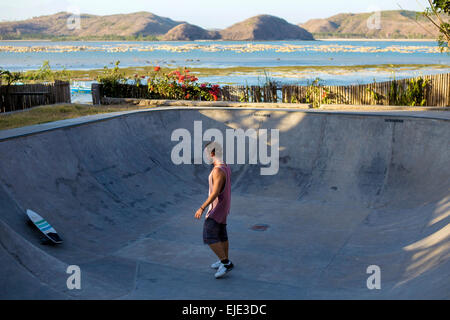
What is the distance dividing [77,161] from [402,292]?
7.30m

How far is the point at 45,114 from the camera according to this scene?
15977 millimetres

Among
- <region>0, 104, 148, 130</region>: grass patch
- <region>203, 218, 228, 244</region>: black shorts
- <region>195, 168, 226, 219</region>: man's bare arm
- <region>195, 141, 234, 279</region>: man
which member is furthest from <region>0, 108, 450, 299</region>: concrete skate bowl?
<region>0, 104, 148, 130</region>: grass patch

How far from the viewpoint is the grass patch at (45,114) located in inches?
548

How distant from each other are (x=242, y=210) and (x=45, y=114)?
9.42 meters

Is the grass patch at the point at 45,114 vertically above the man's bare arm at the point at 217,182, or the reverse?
the grass patch at the point at 45,114

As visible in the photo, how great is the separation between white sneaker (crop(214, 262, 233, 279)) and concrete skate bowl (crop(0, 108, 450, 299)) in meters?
0.12

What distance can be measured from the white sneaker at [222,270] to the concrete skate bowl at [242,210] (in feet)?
0.38

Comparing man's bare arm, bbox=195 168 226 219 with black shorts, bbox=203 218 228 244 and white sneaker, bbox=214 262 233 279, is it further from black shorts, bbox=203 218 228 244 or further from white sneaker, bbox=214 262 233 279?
white sneaker, bbox=214 262 233 279

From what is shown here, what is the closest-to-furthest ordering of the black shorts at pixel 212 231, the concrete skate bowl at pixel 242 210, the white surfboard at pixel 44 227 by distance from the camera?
the concrete skate bowl at pixel 242 210 < the black shorts at pixel 212 231 < the white surfboard at pixel 44 227

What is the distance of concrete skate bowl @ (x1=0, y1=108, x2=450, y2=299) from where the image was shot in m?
6.16

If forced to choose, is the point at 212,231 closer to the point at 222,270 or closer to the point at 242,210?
the point at 222,270

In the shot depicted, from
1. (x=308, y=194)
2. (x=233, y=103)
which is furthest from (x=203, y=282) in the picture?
(x=233, y=103)

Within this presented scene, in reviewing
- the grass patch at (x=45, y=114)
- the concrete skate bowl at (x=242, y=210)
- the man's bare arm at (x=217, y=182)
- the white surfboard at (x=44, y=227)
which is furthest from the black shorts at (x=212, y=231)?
the grass patch at (x=45, y=114)

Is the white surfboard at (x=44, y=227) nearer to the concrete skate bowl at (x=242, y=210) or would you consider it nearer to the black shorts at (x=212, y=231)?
the concrete skate bowl at (x=242, y=210)
